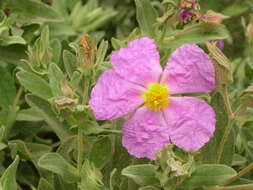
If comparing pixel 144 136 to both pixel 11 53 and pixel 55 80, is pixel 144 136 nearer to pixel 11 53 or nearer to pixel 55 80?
pixel 55 80

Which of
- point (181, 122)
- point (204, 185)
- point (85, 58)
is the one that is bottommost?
point (204, 185)

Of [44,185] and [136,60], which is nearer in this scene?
[136,60]

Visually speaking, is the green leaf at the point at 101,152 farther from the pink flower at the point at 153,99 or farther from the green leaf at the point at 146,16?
the green leaf at the point at 146,16

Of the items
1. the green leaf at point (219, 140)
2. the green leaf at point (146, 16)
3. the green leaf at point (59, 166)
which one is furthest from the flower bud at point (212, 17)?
the green leaf at point (59, 166)

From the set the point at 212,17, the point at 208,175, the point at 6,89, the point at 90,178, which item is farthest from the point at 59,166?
the point at 212,17

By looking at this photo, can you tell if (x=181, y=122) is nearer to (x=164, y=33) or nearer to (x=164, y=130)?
(x=164, y=130)

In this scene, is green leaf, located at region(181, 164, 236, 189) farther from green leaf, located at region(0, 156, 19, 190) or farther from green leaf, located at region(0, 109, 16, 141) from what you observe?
green leaf, located at region(0, 109, 16, 141)

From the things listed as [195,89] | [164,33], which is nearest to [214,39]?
[164,33]
